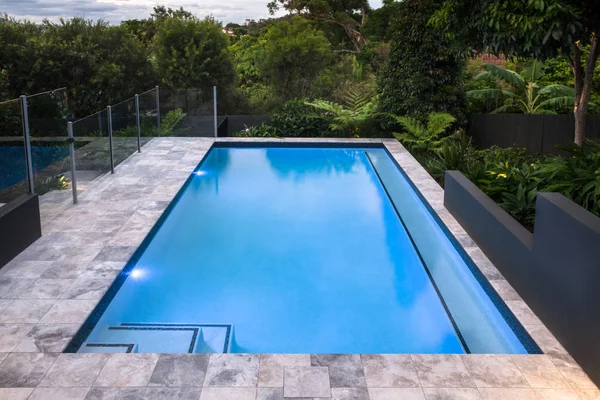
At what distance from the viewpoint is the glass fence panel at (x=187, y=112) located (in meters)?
13.5

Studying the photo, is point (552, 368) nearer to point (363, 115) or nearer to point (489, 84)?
point (363, 115)

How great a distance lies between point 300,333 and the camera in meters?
5.16

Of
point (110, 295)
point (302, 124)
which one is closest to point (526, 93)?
point (302, 124)

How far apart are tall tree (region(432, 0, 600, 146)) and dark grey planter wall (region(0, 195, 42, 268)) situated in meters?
6.03

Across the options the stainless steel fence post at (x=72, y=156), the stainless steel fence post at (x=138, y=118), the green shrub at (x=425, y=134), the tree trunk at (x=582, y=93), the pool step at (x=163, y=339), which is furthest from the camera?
the green shrub at (x=425, y=134)

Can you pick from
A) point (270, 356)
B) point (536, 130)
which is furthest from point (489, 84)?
point (270, 356)

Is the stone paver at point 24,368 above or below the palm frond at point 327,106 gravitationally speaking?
below

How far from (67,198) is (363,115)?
763cm

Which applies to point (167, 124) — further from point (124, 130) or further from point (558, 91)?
point (558, 91)

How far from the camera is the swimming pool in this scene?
4941mm

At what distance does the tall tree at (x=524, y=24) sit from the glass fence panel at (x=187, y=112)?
255 inches

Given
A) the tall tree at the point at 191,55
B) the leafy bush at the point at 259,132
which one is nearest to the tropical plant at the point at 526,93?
the leafy bush at the point at 259,132

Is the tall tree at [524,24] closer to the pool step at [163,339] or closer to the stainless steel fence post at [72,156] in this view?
the pool step at [163,339]

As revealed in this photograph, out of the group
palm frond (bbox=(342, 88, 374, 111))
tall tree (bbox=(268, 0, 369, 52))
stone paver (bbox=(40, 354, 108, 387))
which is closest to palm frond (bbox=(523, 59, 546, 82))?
palm frond (bbox=(342, 88, 374, 111))
